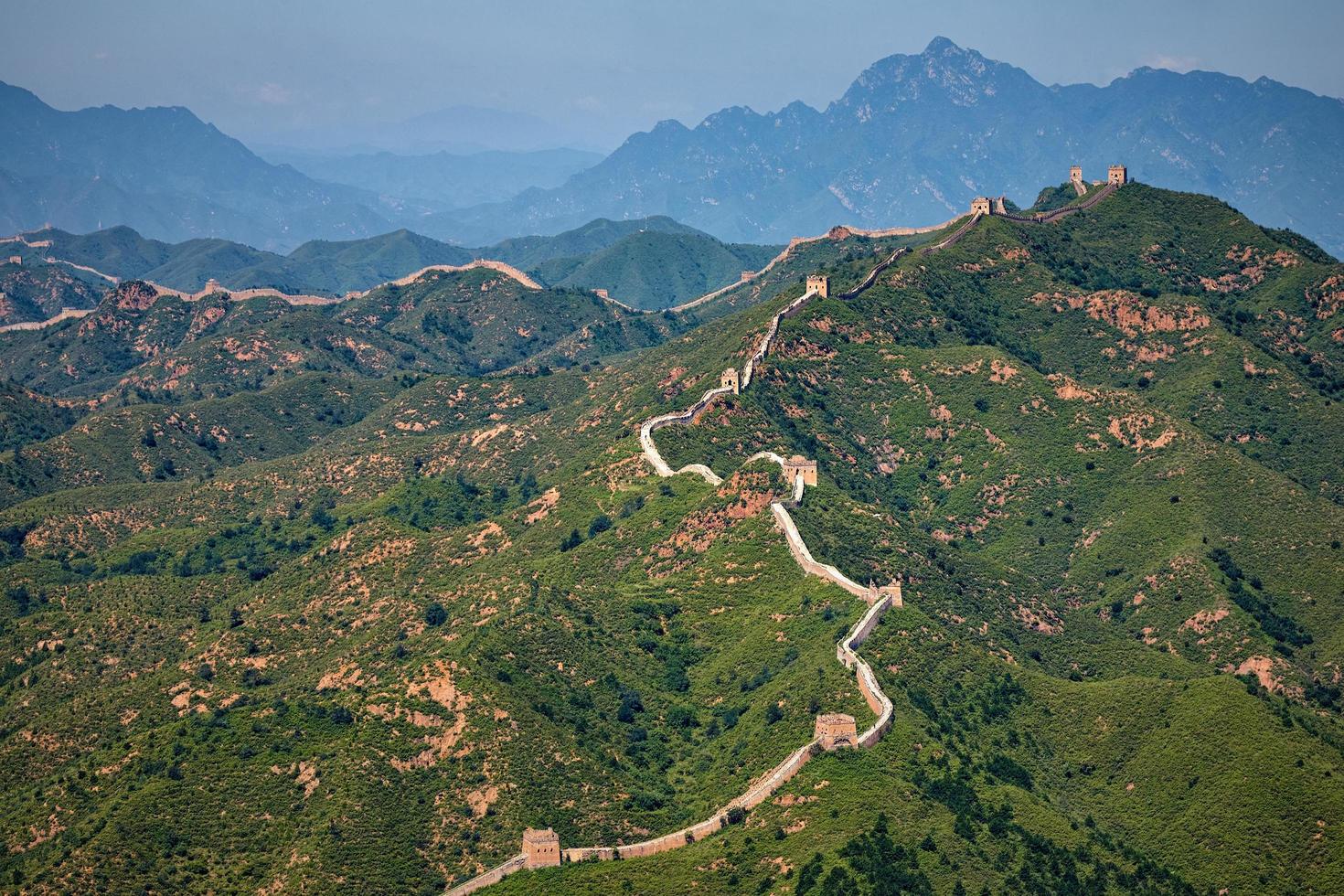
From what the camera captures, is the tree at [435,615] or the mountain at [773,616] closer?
the mountain at [773,616]

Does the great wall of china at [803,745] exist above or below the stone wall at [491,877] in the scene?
above

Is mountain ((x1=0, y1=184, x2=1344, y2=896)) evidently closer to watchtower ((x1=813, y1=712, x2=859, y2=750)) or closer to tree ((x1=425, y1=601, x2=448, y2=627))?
tree ((x1=425, y1=601, x2=448, y2=627))

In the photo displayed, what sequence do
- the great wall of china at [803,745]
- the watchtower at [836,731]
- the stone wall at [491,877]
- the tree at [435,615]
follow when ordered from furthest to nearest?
the tree at [435,615]
the watchtower at [836,731]
the great wall of china at [803,745]
the stone wall at [491,877]

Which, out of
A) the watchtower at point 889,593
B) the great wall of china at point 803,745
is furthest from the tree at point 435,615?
the watchtower at point 889,593

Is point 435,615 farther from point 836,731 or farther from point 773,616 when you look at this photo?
point 836,731

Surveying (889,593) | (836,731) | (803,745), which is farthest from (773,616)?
(836,731)

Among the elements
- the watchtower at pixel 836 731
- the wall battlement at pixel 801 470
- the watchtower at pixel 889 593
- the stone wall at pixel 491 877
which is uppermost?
the wall battlement at pixel 801 470

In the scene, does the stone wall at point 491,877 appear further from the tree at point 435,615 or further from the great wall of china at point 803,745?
the tree at point 435,615
